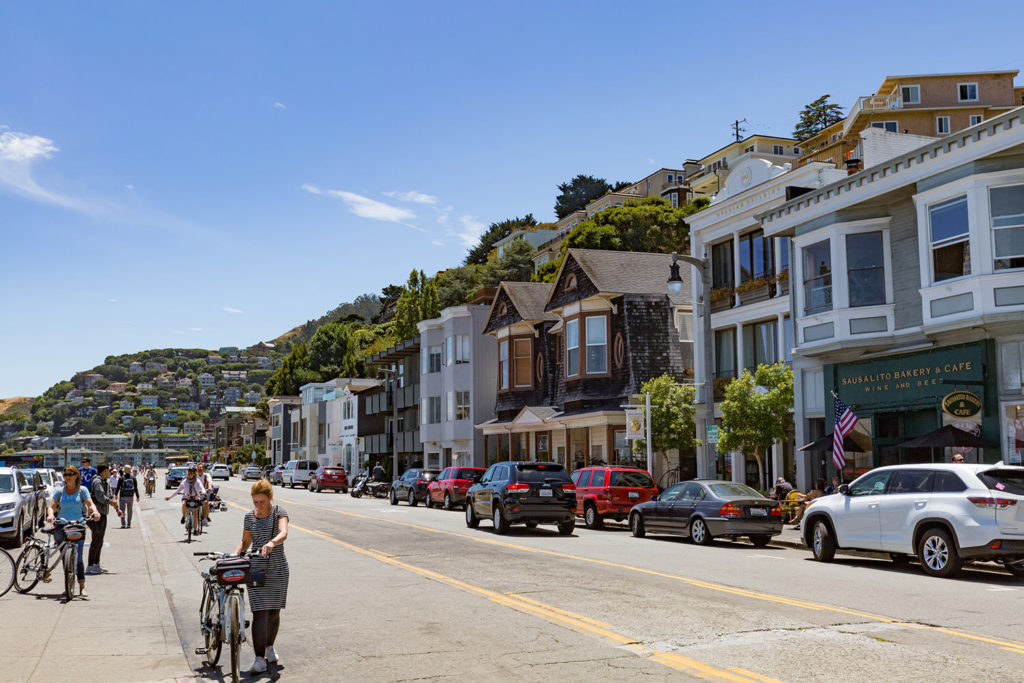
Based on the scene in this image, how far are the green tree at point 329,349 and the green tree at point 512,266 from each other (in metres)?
33.6

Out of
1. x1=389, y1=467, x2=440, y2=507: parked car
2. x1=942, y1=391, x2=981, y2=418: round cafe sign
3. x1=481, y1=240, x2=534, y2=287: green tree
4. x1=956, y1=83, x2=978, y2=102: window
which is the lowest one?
x1=389, y1=467, x2=440, y2=507: parked car

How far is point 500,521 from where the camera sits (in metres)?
23.5

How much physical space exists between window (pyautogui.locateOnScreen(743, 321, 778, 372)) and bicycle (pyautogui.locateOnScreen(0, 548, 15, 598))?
23.5 m

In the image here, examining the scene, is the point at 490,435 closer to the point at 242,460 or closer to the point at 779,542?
the point at 779,542

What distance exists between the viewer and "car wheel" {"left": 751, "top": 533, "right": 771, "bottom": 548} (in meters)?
20.1

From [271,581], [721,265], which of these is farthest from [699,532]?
[721,265]

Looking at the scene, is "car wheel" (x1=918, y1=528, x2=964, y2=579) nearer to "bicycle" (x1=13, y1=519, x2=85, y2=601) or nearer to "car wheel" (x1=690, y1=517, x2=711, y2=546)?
"car wheel" (x1=690, y1=517, x2=711, y2=546)

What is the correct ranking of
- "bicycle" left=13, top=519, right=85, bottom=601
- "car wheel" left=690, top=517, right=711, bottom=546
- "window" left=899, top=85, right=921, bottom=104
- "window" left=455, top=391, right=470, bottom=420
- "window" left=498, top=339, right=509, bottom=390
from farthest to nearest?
"window" left=899, top=85, right=921, bottom=104 < "window" left=455, top=391, right=470, bottom=420 < "window" left=498, top=339, right=509, bottom=390 < "car wheel" left=690, top=517, right=711, bottom=546 < "bicycle" left=13, top=519, right=85, bottom=601

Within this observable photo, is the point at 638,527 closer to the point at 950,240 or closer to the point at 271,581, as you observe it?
the point at 950,240

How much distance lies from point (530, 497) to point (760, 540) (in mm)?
5528

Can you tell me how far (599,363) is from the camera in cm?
4062

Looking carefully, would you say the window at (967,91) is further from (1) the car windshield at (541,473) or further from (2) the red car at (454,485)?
(1) the car windshield at (541,473)

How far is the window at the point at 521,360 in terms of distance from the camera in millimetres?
48219

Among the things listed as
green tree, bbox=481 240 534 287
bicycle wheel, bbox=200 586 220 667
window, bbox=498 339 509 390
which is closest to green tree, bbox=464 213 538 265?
green tree, bbox=481 240 534 287
